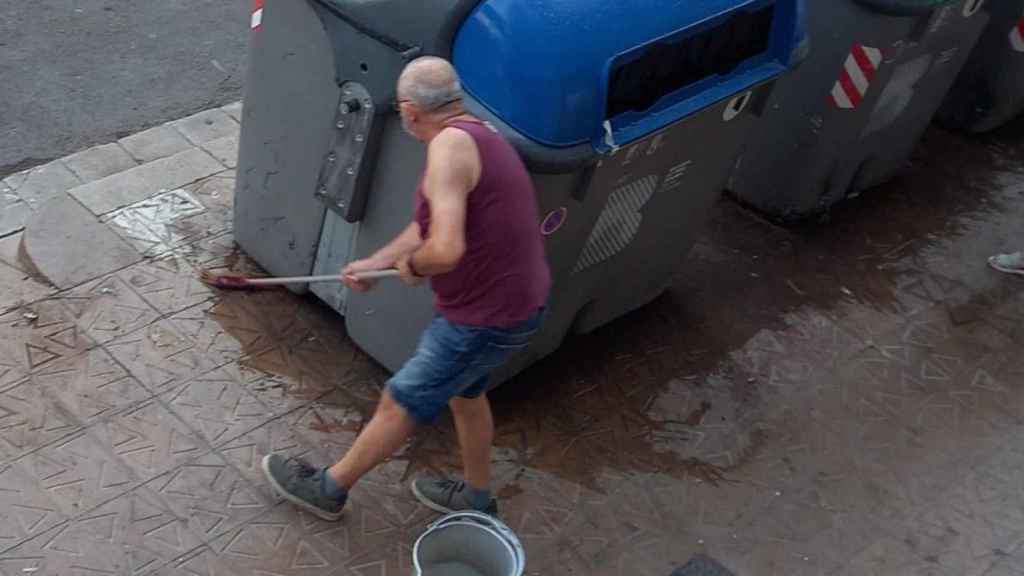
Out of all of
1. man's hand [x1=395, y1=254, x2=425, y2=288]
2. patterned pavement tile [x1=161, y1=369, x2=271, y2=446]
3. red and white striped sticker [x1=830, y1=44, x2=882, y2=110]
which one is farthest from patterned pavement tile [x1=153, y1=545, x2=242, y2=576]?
red and white striped sticker [x1=830, y1=44, x2=882, y2=110]

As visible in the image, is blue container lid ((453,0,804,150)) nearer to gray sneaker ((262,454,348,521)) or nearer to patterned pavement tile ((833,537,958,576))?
gray sneaker ((262,454,348,521))

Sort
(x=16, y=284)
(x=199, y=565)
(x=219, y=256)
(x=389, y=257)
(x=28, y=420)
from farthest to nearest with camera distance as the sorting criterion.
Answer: (x=219, y=256) < (x=16, y=284) < (x=28, y=420) < (x=199, y=565) < (x=389, y=257)

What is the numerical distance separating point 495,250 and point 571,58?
25.2 inches

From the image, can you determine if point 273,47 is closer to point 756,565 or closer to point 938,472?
point 756,565

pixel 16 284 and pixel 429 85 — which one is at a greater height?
pixel 429 85

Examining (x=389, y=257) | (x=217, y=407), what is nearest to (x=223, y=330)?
(x=217, y=407)

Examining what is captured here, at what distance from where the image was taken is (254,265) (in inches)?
193

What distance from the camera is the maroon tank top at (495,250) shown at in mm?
3197

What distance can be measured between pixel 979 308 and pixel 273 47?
3.32m

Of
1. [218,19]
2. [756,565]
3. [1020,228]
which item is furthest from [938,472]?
[218,19]

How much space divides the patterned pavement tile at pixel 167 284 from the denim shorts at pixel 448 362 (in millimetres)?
1393

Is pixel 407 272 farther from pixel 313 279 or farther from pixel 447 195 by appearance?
pixel 313 279

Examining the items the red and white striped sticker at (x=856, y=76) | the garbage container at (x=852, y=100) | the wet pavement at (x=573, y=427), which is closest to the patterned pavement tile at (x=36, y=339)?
the wet pavement at (x=573, y=427)

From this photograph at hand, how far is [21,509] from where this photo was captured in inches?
149
